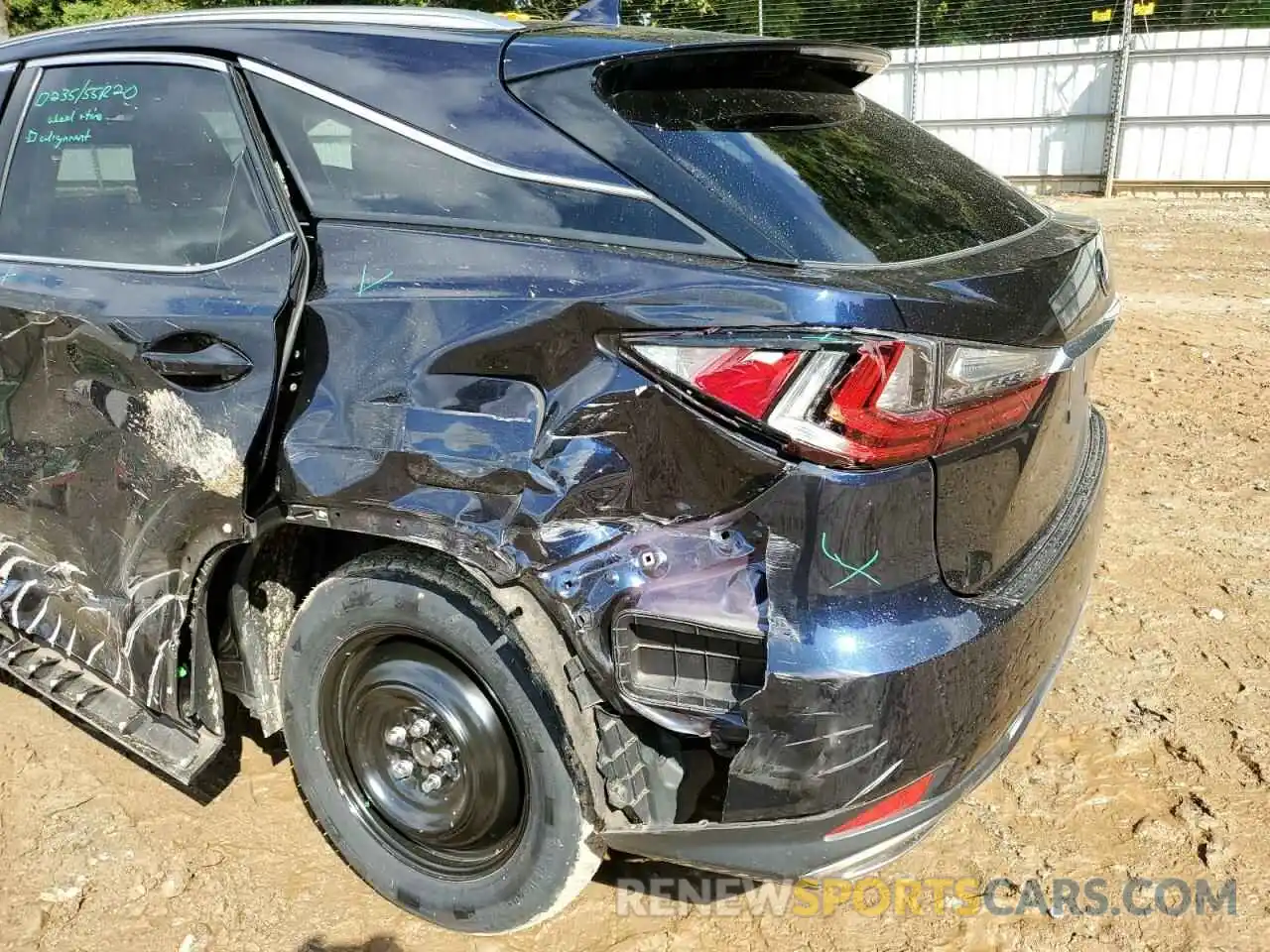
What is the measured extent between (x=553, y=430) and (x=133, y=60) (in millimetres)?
1593

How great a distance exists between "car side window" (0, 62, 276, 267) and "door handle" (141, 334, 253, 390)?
22 cm

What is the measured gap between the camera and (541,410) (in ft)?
6.17

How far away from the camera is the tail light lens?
1.70 m

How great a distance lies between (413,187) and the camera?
2066 millimetres

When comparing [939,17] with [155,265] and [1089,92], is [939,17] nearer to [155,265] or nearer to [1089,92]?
[1089,92]

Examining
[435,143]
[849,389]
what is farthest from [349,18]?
[849,389]

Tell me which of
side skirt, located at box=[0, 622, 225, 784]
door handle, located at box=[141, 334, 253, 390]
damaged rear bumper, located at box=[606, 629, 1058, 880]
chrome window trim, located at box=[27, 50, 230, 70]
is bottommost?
side skirt, located at box=[0, 622, 225, 784]

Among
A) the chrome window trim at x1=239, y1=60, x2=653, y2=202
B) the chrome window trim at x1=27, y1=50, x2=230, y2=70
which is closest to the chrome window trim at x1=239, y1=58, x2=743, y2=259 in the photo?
the chrome window trim at x1=239, y1=60, x2=653, y2=202

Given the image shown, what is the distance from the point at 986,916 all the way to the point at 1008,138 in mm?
14290

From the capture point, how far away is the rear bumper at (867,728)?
1761 millimetres

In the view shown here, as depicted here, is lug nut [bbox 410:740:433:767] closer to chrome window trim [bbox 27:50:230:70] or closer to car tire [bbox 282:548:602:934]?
car tire [bbox 282:548:602:934]

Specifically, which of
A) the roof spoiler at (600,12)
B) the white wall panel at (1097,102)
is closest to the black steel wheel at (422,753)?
the roof spoiler at (600,12)

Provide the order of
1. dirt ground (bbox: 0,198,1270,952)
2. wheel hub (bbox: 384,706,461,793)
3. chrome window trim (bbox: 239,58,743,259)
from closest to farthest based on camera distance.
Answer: chrome window trim (bbox: 239,58,743,259) → wheel hub (bbox: 384,706,461,793) → dirt ground (bbox: 0,198,1270,952)

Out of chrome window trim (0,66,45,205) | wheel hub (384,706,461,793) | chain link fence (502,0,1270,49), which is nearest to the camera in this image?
wheel hub (384,706,461,793)
